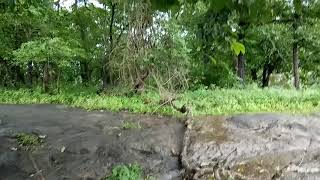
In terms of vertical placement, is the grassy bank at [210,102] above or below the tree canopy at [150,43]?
below

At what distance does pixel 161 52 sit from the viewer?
20.5 feet

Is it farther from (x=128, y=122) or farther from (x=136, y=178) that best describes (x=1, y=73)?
(x=136, y=178)

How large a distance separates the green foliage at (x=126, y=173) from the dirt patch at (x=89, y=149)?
148 millimetres

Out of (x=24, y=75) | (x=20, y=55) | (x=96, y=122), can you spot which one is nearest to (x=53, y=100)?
(x=20, y=55)

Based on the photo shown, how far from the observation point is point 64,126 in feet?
27.1

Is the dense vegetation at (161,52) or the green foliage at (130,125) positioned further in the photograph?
the green foliage at (130,125)

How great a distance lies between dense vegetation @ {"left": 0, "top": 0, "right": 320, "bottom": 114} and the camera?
2.99m

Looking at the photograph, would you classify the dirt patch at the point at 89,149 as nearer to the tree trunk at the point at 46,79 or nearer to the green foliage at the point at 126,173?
the green foliage at the point at 126,173

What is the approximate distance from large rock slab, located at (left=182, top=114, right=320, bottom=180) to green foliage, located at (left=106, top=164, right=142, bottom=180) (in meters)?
0.73

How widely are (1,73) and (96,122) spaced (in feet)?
Answer: 48.3

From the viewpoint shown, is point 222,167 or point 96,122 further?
point 96,122

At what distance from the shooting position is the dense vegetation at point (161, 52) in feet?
9.82

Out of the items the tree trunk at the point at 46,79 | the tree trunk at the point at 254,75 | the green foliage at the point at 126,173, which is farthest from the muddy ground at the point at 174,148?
the tree trunk at the point at 254,75

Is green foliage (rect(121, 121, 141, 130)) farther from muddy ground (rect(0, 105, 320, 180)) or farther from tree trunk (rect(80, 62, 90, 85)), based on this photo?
tree trunk (rect(80, 62, 90, 85))
